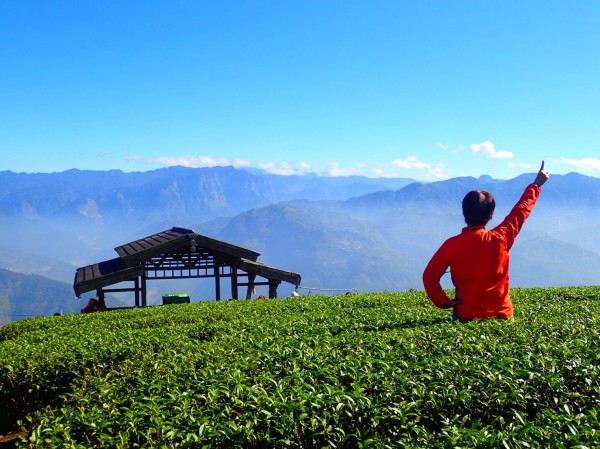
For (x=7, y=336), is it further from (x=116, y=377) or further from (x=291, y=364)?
(x=291, y=364)

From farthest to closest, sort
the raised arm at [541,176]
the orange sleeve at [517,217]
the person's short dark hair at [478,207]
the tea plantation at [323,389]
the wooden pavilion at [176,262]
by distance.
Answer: the wooden pavilion at [176,262]
the raised arm at [541,176]
the orange sleeve at [517,217]
the person's short dark hair at [478,207]
the tea plantation at [323,389]

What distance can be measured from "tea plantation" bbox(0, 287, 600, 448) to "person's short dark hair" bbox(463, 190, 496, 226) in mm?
1370

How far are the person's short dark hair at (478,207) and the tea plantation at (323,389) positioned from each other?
54.0 inches

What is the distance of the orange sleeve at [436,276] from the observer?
21.6 ft

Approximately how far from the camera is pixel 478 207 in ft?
21.5

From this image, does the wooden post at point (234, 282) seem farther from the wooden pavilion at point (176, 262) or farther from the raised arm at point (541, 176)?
the raised arm at point (541, 176)

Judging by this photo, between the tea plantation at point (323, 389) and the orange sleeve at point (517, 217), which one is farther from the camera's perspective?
the orange sleeve at point (517, 217)

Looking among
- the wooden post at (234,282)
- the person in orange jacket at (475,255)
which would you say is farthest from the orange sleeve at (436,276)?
the wooden post at (234,282)

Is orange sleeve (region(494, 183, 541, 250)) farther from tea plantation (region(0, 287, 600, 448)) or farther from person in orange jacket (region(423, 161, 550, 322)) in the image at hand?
tea plantation (region(0, 287, 600, 448))

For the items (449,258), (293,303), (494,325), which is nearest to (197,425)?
(449,258)

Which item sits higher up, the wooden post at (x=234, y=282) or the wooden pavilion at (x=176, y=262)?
the wooden pavilion at (x=176, y=262)

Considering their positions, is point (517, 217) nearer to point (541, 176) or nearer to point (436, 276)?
point (541, 176)

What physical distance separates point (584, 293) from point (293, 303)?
24.3 feet

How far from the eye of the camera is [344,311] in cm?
1091
